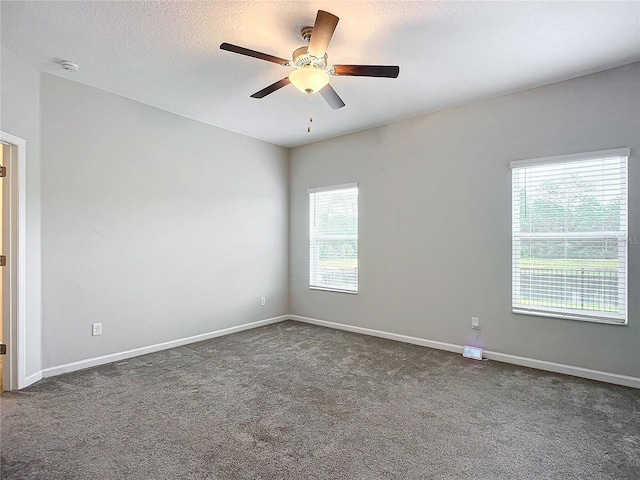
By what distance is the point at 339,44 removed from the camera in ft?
9.08

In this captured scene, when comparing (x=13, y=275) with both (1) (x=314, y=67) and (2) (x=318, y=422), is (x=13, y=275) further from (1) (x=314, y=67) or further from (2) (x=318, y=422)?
(1) (x=314, y=67)

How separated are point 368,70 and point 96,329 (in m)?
3.48

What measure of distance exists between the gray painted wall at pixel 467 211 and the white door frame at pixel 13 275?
11.4 ft

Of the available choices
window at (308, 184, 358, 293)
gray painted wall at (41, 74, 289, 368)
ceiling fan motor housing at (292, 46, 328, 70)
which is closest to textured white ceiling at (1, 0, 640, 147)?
ceiling fan motor housing at (292, 46, 328, 70)

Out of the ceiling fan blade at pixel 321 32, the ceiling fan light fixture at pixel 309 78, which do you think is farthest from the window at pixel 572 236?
the ceiling fan blade at pixel 321 32

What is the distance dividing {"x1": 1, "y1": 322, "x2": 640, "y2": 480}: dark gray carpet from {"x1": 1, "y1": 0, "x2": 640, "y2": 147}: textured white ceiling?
2765mm

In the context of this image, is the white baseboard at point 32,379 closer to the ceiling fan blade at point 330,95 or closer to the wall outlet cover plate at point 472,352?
the ceiling fan blade at point 330,95

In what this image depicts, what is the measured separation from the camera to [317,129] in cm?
489

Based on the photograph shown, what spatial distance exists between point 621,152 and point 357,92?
241 centimetres

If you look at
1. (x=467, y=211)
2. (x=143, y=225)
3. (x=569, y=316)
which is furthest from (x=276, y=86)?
(x=569, y=316)

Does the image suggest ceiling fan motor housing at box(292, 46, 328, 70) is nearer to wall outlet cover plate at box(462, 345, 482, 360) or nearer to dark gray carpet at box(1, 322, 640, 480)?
dark gray carpet at box(1, 322, 640, 480)

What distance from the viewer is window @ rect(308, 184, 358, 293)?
5.10 m

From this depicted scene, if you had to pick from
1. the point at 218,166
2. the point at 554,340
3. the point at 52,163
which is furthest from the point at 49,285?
the point at 554,340

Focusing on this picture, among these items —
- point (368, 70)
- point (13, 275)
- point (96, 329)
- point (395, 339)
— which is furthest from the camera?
point (395, 339)
